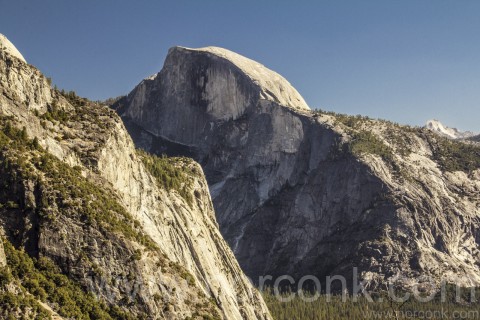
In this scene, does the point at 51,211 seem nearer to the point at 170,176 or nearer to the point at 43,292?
the point at 43,292

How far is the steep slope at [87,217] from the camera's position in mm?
83625

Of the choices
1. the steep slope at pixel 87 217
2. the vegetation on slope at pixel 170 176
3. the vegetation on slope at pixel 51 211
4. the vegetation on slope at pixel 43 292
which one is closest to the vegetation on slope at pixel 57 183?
the vegetation on slope at pixel 51 211

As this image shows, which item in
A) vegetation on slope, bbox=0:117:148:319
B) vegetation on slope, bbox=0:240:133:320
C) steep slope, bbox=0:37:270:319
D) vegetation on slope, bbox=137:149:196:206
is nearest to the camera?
vegetation on slope, bbox=0:240:133:320

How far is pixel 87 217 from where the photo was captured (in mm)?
89625

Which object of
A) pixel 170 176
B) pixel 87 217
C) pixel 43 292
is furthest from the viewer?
pixel 170 176

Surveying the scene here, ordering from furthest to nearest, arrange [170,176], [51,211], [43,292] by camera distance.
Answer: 1. [170,176]
2. [51,211]
3. [43,292]

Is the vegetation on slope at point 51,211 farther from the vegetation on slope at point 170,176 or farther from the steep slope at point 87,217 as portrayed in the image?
the vegetation on slope at point 170,176

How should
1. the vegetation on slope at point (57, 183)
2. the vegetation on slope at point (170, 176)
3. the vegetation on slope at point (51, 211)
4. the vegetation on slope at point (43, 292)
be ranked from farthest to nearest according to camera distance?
the vegetation on slope at point (170, 176) → the vegetation on slope at point (57, 183) → the vegetation on slope at point (51, 211) → the vegetation on slope at point (43, 292)

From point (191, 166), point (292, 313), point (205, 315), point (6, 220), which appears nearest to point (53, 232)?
point (6, 220)

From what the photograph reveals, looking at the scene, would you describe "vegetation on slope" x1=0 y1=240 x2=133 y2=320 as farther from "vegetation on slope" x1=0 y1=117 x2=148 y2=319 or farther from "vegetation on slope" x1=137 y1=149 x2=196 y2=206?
"vegetation on slope" x1=137 y1=149 x2=196 y2=206

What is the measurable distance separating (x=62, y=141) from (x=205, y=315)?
29955 millimetres

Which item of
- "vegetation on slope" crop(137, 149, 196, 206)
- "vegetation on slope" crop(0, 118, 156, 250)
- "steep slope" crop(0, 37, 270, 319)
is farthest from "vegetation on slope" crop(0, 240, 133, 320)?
"vegetation on slope" crop(137, 149, 196, 206)

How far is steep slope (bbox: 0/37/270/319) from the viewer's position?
83625mm

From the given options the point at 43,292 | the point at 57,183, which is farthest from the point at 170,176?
the point at 43,292
